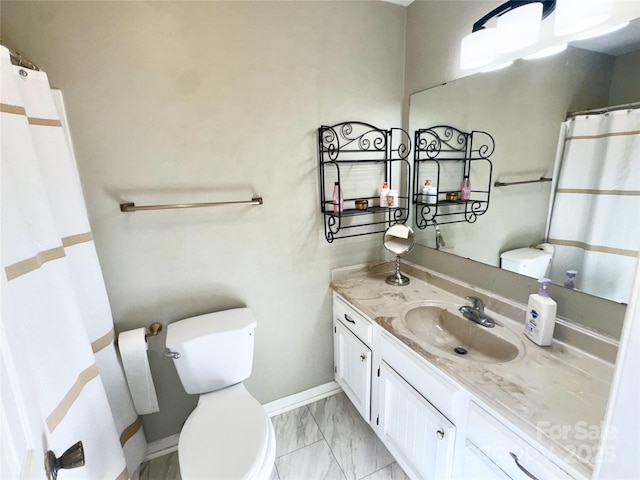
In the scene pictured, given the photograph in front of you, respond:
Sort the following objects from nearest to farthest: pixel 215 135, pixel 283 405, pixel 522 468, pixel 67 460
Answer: pixel 67 460 < pixel 522 468 < pixel 215 135 < pixel 283 405

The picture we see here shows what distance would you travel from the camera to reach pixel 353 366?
1.69m

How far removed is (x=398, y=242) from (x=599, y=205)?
0.93 m

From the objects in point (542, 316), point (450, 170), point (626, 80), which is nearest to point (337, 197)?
point (450, 170)

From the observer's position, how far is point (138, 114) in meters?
1.30

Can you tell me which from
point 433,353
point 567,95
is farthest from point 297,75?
point 433,353

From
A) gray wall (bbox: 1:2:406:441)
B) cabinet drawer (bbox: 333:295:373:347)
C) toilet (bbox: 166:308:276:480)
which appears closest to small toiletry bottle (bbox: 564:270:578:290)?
cabinet drawer (bbox: 333:295:373:347)

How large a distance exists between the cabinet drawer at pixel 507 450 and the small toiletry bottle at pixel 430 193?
108 cm

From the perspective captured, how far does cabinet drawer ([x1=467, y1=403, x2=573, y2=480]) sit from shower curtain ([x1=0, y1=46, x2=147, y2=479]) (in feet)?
3.70

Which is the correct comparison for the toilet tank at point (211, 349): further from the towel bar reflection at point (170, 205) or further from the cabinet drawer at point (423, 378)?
the cabinet drawer at point (423, 378)

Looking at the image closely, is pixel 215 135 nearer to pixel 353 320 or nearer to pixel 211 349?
pixel 211 349

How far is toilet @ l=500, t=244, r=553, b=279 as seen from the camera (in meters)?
1.20

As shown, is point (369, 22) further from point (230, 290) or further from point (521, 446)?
point (521, 446)

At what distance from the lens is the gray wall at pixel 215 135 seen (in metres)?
1.24

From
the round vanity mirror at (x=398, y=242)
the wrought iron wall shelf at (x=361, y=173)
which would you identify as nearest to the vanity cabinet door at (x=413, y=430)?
the round vanity mirror at (x=398, y=242)
